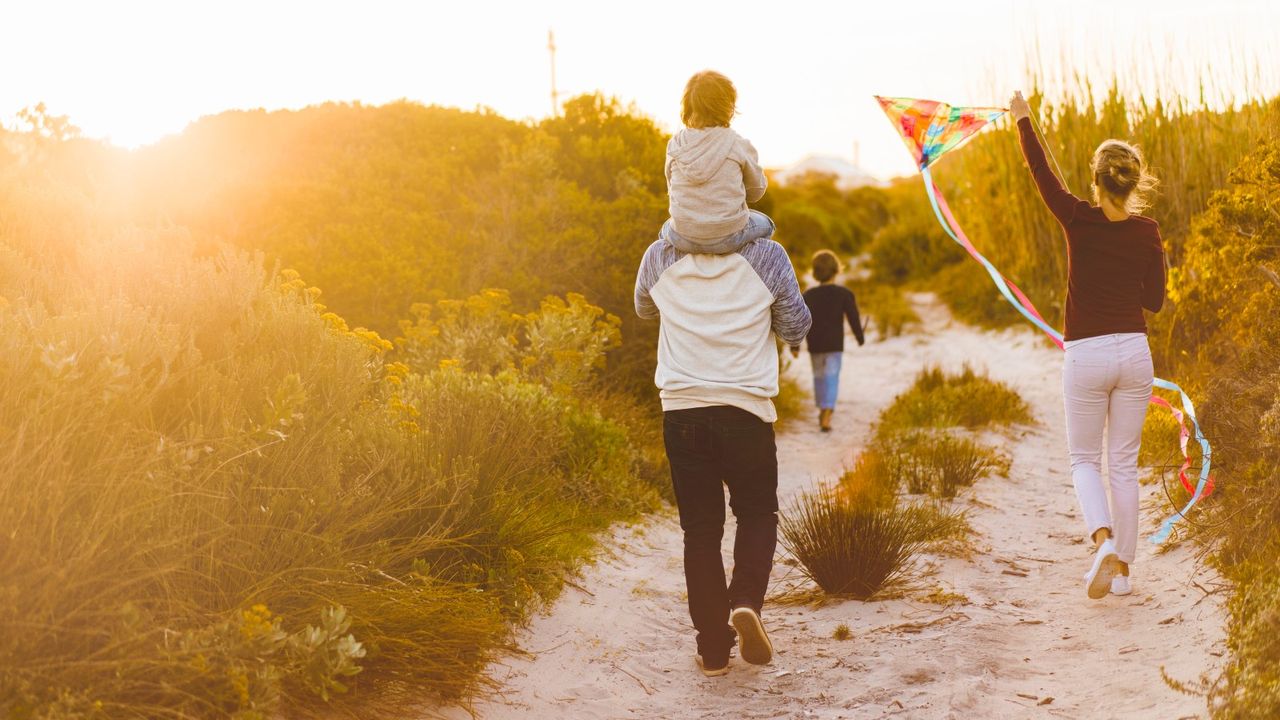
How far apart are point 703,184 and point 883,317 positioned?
13877 millimetres

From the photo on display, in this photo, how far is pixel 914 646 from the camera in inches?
188

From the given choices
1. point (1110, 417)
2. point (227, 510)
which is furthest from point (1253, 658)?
point (227, 510)

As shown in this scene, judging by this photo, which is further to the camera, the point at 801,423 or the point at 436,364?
the point at 801,423

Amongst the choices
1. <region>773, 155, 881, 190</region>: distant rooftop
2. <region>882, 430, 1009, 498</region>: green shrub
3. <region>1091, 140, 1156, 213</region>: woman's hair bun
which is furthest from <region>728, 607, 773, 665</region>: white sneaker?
<region>773, 155, 881, 190</region>: distant rooftop

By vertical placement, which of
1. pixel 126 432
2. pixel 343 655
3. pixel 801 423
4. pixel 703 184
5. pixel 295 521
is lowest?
pixel 801 423

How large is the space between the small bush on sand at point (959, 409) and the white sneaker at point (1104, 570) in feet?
14.6

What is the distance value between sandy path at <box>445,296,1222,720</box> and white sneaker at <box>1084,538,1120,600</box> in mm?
144

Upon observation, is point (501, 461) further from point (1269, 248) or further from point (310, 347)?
point (1269, 248)

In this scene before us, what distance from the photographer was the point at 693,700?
442 cm

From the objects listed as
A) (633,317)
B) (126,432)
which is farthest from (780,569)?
(633,317)

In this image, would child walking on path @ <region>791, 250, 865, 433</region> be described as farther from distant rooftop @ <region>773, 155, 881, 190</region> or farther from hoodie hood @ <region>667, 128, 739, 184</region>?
distant rooftop @ <region>773, 155, 881, 190</region>

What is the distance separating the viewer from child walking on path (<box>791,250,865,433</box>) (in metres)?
10.8

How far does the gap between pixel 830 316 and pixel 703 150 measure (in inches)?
275

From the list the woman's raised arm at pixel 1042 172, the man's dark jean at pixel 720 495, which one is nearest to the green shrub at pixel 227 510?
the man's dark jean at pixel 720 495
